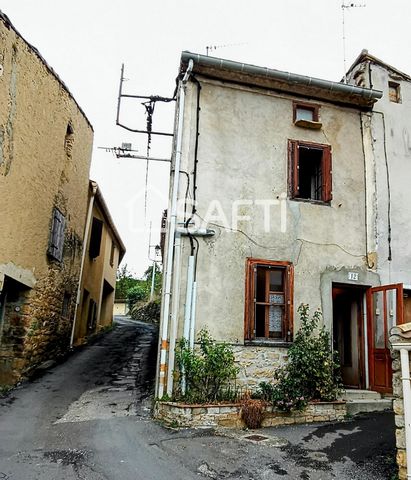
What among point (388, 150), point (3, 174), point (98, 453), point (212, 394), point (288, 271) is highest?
point (388, 150)

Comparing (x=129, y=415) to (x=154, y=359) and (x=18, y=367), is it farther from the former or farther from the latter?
(x=154, y=359)

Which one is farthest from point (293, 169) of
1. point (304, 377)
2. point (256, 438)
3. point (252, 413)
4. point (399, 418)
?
point (399, 418)

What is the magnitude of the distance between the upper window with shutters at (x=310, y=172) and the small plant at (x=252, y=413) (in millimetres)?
3950

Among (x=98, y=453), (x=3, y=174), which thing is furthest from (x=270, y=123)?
(x=98, y=453)

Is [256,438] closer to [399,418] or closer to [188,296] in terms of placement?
[399,418]

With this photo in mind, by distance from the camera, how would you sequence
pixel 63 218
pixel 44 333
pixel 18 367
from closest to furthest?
pixel 18 367 < pixel 44 333 < pixel 63 218

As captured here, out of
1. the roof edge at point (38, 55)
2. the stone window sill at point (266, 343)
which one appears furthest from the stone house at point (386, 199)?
the roof edge at point (38, 55)

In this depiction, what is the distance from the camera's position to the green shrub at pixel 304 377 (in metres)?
7.00

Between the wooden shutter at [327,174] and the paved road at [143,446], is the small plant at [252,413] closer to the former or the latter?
the paved road at [143,446]

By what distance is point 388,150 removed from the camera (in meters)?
9.22

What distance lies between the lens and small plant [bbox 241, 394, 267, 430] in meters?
6.65

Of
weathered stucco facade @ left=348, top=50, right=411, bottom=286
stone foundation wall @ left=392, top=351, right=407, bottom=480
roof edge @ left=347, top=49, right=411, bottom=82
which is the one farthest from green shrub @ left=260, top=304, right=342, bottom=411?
roof edge @ left=347, top=49, right=411, bottom=82

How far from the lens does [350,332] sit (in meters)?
9.09

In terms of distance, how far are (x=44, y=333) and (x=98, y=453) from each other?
5304 millimetres
